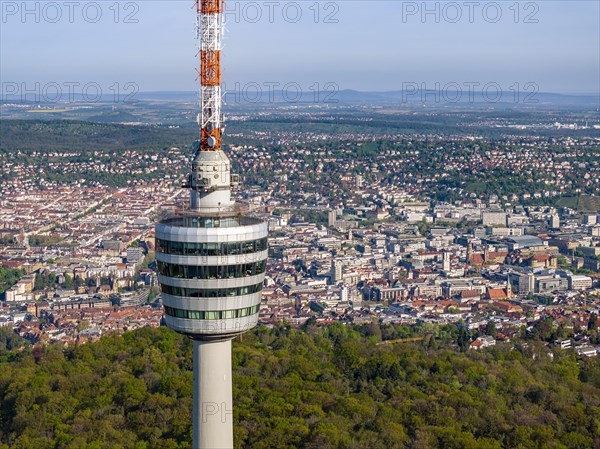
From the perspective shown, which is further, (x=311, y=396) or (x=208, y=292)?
(x=311, y=396)

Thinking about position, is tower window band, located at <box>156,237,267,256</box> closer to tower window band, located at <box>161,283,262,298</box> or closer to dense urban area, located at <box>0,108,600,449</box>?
tower window band, located at <box>161,283,262,298</box>

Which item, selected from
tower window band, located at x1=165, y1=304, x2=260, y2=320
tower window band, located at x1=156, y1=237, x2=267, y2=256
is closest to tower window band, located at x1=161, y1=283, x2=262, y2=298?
tower window band, located at x1=165, y1=304, x2=260, y2=320

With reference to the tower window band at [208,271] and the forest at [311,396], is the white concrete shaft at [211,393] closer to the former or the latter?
the tower window band at [208,271]

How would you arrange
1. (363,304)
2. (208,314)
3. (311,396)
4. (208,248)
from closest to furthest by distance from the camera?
(208,248), (208,314), (311,396), (363,304)

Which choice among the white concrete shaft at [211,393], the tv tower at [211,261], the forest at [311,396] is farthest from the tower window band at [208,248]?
the forest at [311,396]

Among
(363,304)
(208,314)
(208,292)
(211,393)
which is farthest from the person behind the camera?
(363,304)

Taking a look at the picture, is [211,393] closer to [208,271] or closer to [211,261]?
[208,271]

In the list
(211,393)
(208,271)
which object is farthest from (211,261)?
(211,393)
